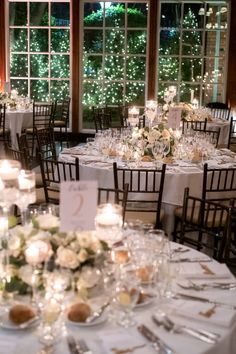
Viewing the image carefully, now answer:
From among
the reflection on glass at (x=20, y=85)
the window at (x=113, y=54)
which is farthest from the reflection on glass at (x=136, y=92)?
the reflection on glass at (x=20, y=85)

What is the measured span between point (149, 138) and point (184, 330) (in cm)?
323

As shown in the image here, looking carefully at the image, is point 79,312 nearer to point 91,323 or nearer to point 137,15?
point 91,323

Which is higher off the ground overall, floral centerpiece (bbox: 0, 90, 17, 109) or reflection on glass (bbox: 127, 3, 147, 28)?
reflection on glass (bbox: 127, 3, 147, 28)

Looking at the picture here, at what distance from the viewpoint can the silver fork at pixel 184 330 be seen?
1.81m

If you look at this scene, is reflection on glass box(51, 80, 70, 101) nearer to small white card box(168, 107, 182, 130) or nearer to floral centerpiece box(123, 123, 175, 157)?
floral centerpiece box(123, 123, 175, 157)

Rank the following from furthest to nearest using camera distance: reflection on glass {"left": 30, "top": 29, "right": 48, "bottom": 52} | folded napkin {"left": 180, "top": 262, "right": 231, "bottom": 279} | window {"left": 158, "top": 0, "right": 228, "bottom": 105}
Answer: reflection on glass {"left": 30, "top": 29, "right": 48, "bottom": 52} → window {"left": 158, "top": 0, "right": 228, "bottom": 105} → folded napkin {"left": 180, "top": 262, "right": 231, "bottom": 279}

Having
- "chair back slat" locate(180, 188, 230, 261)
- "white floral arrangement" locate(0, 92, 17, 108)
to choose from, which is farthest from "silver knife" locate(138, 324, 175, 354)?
"white floral arrangement" locate(0, 92, 17, 108)

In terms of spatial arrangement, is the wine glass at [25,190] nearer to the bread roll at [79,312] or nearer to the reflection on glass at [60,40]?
the bread roll at [79,312]

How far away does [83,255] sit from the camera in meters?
1.93

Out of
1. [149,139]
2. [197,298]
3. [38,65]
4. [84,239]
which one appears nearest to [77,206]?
[84,239]

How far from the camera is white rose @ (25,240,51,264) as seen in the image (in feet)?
6.33

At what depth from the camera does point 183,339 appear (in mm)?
1797

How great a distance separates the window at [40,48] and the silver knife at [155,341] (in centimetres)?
967

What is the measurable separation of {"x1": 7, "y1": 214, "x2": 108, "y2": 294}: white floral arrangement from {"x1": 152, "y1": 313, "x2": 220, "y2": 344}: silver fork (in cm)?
27
